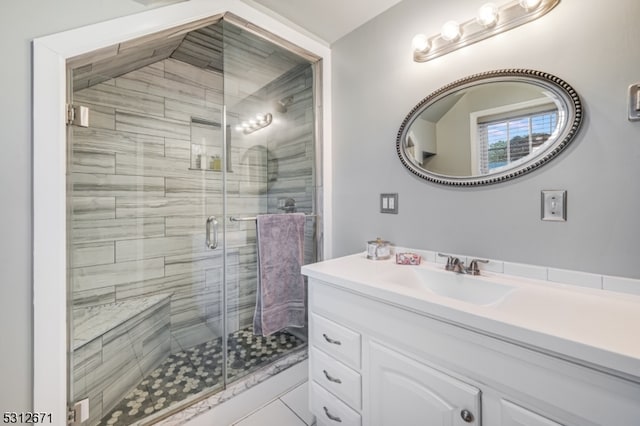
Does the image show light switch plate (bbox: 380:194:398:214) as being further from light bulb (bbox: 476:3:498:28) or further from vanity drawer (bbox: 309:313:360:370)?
light bulb (bbox: 476:3:498:28)

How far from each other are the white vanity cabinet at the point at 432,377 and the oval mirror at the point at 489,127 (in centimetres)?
75

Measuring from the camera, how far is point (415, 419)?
896 mm

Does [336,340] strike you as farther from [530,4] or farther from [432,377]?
[530,4]

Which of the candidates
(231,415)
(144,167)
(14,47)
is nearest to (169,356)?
(231,415)

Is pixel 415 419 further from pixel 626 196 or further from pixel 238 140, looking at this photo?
pixel 238 140

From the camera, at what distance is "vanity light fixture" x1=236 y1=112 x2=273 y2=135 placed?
78.6 inches

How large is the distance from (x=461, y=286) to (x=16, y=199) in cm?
183

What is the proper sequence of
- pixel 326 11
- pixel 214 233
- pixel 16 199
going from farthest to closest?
pixel 214 233
pixel 326 11
pixel 16 199

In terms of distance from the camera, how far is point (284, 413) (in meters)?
1.50

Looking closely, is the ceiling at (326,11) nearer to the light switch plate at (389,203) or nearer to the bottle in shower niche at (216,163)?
the bottle in shower niche at (216,163)

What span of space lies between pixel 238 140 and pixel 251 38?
669mm

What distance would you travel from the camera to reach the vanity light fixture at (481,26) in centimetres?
109

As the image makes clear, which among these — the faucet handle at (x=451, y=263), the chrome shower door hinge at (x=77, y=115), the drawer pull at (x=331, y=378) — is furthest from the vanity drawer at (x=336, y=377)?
the chrome shower door hinge at (x=77, y=115)

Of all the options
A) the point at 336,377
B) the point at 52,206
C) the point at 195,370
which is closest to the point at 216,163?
the point at 52,206
